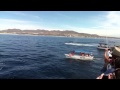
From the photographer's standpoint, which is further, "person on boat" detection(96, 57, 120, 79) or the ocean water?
the ocean water

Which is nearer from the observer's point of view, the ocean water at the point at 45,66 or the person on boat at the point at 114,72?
the person on boat at the point at 114,72

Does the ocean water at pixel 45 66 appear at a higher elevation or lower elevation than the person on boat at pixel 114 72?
lower

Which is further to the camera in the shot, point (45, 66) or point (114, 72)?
point (45, 66)

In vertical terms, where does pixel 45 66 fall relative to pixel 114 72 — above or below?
below

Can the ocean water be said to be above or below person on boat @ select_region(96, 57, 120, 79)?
below
